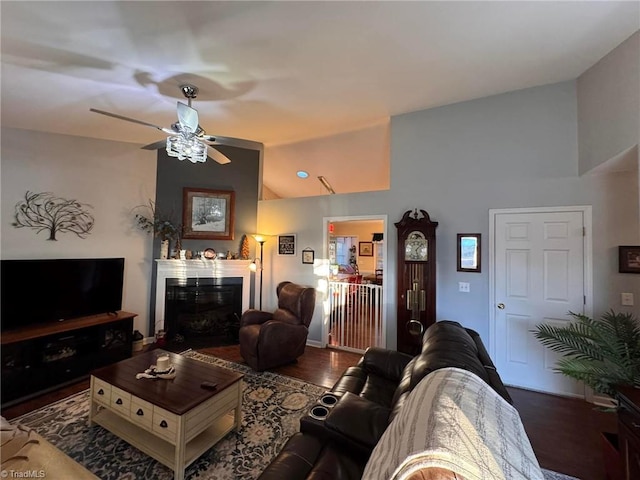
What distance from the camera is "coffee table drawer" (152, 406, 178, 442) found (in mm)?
1729

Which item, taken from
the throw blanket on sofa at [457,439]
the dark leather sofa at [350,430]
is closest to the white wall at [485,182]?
the dark leather sofa at [350,430]

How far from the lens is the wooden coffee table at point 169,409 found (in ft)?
5.74

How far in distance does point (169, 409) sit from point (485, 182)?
3796mm

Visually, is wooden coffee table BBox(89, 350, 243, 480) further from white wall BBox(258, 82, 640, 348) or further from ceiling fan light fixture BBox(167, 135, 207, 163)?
white wall BBox(258, 82, 640, 348)

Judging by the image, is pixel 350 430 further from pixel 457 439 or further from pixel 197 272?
pixel 197 272

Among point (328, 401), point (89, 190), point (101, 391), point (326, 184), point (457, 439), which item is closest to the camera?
point (457, 439)

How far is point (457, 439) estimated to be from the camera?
74 cm

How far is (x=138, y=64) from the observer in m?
2.28

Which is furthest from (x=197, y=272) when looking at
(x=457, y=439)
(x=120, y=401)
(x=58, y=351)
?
(x=457, y=439)

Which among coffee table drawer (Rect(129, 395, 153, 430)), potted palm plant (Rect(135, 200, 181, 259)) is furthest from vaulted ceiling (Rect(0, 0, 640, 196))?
coffee table drawer (Rect(129, 395, 153, 430))

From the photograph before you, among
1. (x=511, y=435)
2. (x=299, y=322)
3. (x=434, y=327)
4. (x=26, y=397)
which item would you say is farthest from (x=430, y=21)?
(x=26, y=397)

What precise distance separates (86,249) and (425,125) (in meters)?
4.83

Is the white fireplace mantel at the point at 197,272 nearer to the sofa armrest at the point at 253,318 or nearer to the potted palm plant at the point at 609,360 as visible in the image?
the sofa armrest at the point at 253,318

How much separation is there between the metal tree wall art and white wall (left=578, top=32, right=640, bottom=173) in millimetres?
5769
